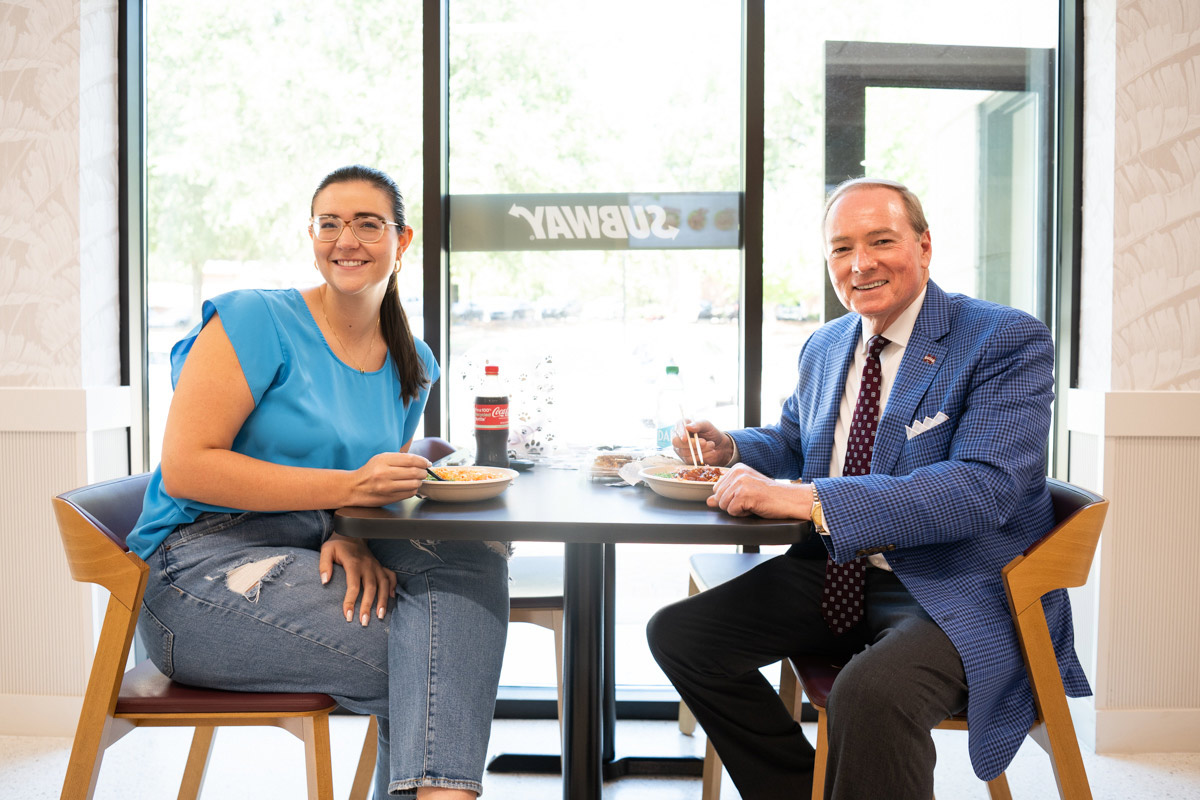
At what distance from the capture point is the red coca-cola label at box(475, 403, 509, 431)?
6.08 ft

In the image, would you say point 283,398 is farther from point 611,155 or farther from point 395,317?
point 611,155

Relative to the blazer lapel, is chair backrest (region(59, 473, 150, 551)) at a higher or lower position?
lower

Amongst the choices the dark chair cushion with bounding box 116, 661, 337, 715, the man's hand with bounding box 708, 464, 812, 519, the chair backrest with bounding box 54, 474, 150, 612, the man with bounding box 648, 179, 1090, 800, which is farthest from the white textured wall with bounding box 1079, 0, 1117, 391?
the chair backrest with bounding box 54, 474, 150, 612

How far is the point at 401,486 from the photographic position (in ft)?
4.46

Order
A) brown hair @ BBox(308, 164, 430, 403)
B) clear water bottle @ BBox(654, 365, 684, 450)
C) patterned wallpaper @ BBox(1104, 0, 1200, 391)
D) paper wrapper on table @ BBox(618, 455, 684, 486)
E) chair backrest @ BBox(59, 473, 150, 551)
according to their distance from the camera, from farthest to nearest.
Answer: clear water bottle @ BBox(654, 365, 684, 450)
patterned wallpaper @ BBox(1104, 0, 1200, 391)
brown hair @ BBox(308, 164, 430, 403)
paper wrapper on table @ BBox(618, 455, 684, 486)
chair backrest @ BBox(59, 473, 150, 551)

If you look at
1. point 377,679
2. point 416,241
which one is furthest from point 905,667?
point 416,241

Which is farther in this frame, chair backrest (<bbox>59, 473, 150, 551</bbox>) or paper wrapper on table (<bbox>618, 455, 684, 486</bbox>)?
paper wrapper on table (<bbox>618, 455, 684, 486</bbox>)

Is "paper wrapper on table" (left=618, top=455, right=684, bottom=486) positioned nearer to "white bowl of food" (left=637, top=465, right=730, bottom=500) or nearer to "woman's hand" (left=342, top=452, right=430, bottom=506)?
"white bowl of food" (left=637, top=465, right=730, bottom=500)

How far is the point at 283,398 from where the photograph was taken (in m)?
1.56

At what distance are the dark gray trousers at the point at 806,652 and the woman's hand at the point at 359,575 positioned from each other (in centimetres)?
64

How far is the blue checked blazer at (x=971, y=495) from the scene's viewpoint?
4.79 ft

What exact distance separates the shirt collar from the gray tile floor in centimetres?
128

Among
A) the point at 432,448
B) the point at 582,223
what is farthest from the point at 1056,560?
the point at 582,223

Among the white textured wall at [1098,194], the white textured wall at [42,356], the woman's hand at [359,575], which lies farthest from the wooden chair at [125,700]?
the white textured wall at [1098,194]
